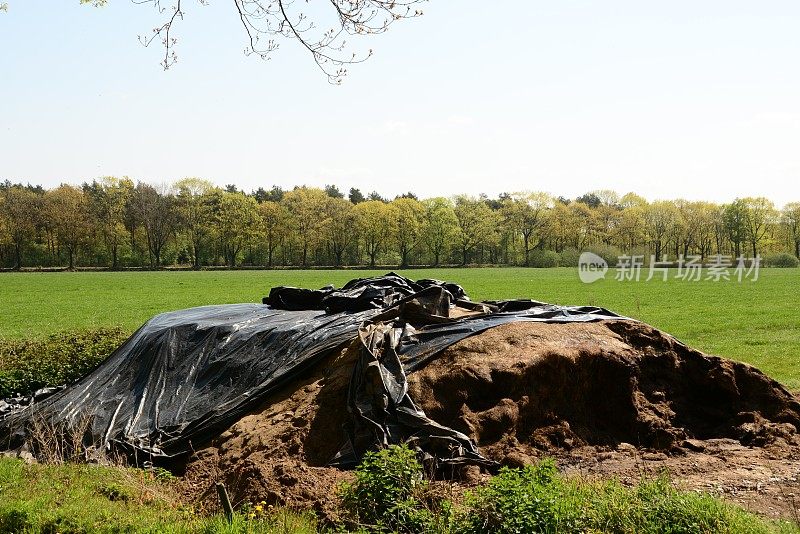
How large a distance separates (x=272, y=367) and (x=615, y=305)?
26.2m

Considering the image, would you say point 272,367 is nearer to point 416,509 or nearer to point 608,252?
point 416,509

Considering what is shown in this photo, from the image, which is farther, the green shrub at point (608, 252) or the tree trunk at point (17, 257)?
the green shrub at point (608, 252)

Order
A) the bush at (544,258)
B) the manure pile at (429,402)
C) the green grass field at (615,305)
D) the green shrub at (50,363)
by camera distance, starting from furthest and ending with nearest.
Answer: the bush at (544,258), the green grass field at (615,305), the green shrub at (50,363), the manure pile at (429,402)

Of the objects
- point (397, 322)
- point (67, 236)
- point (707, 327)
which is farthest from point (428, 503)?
point (67, 236)

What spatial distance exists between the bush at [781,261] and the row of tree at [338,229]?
9972 mm

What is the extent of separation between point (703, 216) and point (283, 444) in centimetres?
10402

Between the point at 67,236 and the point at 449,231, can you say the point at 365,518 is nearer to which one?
the point at 67,236

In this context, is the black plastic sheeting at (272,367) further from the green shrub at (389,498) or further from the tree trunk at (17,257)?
the tree trunk at (17,257)

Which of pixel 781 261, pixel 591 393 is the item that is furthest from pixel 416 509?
pixel 781 261

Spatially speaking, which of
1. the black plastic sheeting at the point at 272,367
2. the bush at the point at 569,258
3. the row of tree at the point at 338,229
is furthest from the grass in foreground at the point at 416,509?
the bush at the point at 569,258

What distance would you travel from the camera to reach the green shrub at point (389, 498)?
19.3 feet

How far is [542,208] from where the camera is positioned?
351 ft

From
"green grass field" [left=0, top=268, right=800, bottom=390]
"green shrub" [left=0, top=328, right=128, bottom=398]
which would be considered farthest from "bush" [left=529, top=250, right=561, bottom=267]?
"green shrub" [left=0, top=328, right=128, bottom=398]

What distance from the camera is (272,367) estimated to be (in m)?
9.62
